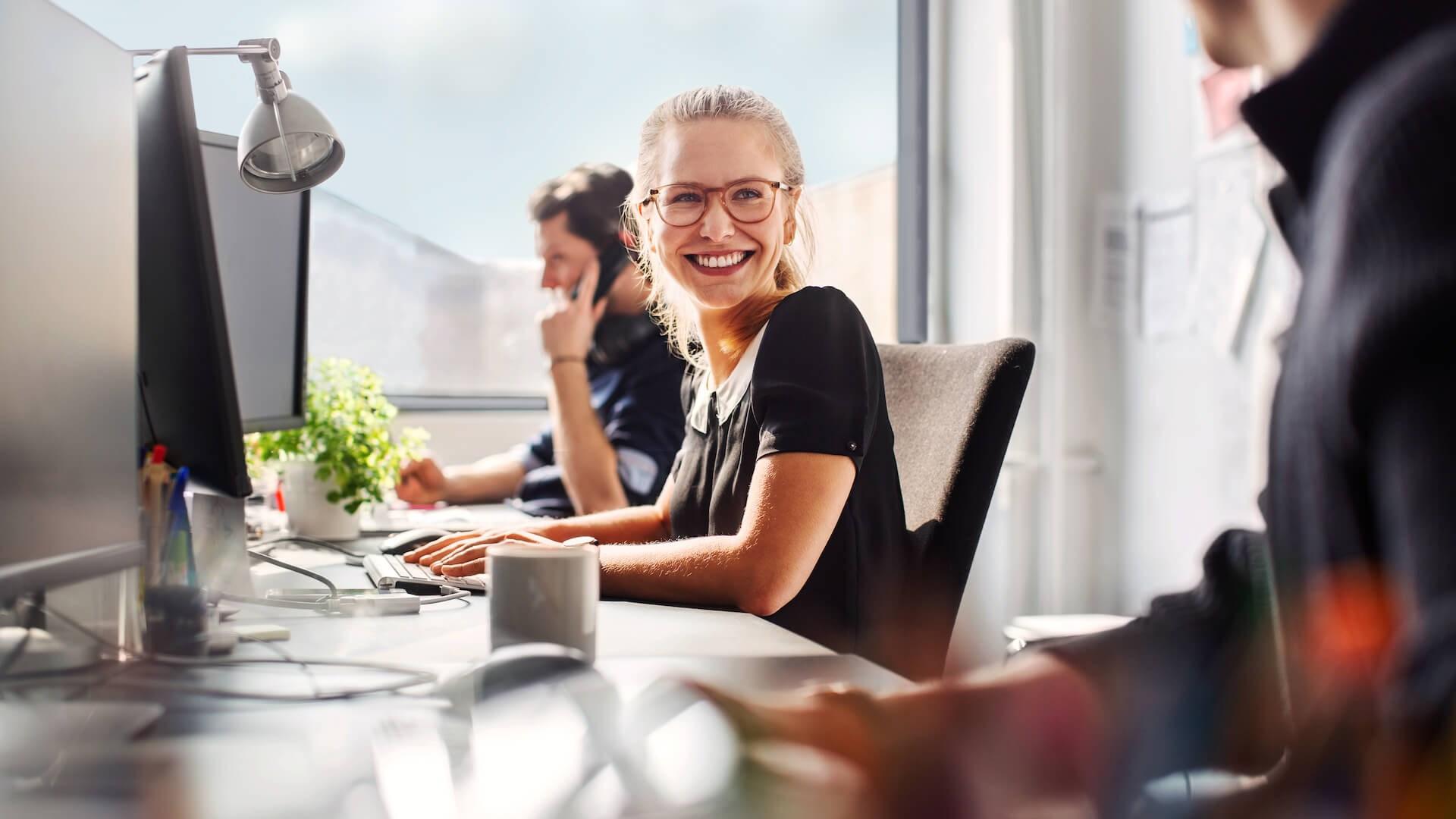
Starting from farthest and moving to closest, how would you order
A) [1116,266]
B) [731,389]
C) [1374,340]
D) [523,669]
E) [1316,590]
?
[1116,266] → [731,389] → [523,669] → [1316,590] → [1374,340]

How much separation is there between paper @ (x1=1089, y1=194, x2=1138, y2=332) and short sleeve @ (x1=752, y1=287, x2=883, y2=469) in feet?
5.28

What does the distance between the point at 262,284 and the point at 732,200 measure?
731mm

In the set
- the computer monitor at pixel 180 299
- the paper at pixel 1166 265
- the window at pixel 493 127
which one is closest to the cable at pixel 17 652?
the computer monitor at pixel 180 299

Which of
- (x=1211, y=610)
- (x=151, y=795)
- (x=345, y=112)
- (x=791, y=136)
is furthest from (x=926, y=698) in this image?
(x=345, y=112)

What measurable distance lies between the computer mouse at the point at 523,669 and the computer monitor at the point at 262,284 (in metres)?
0.88

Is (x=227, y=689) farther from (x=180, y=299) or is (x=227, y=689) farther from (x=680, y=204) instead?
(x=680, y=204)

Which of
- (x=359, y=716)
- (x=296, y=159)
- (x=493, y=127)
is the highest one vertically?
(x=493, y=127)

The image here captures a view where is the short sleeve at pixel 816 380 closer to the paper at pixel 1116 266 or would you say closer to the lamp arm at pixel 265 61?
the lamp arm at pixel 265 61

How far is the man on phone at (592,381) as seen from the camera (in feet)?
Answer: 6.74

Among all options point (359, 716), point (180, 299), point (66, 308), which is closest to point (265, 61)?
point (180, 299)

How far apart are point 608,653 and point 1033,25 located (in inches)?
92.6

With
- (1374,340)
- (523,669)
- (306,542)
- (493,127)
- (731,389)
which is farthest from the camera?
(493,127)

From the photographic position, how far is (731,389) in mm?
1271

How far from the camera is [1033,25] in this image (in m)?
2.70
